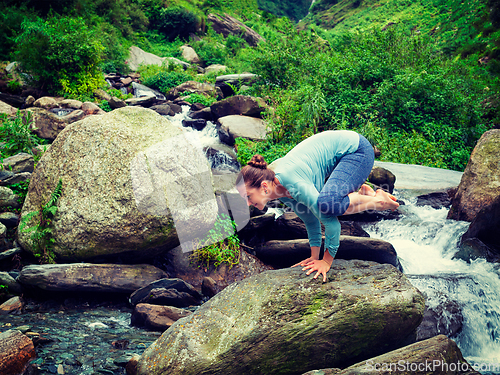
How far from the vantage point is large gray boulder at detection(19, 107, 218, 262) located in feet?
15.1

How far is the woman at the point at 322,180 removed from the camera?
2711mm

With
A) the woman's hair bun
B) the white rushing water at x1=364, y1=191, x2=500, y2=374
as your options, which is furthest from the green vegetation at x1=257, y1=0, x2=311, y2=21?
the woman's hair bun

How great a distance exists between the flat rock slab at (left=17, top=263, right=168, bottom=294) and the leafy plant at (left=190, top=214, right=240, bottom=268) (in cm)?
94

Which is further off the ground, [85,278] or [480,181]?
[480,181]

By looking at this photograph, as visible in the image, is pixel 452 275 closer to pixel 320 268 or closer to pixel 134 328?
pixel 320 268

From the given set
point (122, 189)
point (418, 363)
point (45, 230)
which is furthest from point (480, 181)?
point (45, 230)

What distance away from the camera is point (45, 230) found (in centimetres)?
469

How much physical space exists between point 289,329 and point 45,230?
3762 millimetres

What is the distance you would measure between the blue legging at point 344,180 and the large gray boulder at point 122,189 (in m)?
2.78

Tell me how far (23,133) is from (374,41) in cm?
1418

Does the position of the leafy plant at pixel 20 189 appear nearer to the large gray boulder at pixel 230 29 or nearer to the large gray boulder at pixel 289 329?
the large gray boulder at pixel 289 329

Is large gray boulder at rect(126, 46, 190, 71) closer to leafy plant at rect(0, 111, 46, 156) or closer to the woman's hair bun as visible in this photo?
leafy plant at rect(0, 111, 46, 156)

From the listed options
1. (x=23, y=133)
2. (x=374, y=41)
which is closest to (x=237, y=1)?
(x=374, y=41)

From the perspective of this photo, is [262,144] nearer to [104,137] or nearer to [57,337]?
[104,137]
